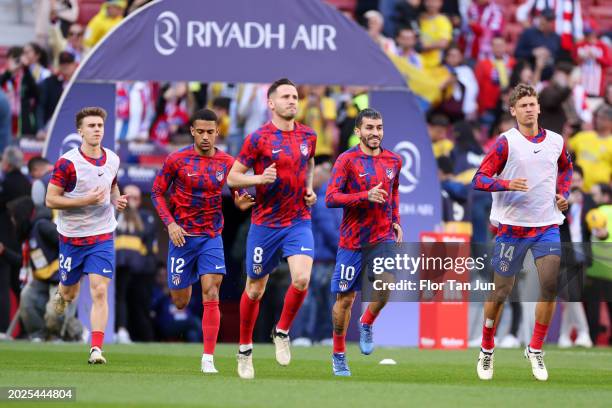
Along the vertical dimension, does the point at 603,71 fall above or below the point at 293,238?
above

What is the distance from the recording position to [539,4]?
91.0ft

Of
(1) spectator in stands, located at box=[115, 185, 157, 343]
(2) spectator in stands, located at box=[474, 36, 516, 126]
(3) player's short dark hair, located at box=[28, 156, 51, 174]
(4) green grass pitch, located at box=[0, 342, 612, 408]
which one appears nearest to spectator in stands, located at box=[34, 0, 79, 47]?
(1) spectator in stands, located at box=[115, 185, 157, 343]

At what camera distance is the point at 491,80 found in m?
26.0

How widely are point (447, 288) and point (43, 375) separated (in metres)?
3.93

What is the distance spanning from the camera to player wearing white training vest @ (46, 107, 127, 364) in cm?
1509

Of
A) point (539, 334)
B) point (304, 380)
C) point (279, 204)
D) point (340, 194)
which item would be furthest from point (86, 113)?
point (539, 334)

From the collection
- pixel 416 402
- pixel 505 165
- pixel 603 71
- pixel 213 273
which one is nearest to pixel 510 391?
pixel 416 402

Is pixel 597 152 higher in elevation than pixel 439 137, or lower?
lower

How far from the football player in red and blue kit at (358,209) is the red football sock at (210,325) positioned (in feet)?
3.67

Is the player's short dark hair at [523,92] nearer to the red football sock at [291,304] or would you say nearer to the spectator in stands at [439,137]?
the red football sock at [291,304]

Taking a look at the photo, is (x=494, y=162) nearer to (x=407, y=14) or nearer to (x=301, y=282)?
(x=301, y=282)

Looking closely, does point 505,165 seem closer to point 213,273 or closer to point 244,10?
point 213,273

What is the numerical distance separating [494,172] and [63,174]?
14.6 ft

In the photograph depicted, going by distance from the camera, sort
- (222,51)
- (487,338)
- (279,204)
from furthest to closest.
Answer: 1. (222,51)
2. (279,204)
3. (487,338)
